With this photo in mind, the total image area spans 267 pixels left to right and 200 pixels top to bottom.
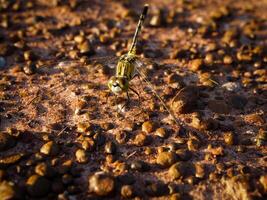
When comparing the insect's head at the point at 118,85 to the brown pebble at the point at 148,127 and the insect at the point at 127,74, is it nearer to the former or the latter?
the insect at the point at 127,74

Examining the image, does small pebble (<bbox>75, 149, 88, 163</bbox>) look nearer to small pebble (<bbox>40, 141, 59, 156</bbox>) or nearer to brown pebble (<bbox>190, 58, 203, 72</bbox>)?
small pebble (<bbox>40, 141, 59, 156</bbox>)

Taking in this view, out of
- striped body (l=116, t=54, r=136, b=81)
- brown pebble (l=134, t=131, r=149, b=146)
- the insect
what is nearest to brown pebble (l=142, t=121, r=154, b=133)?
brown pebble (l=134, t=131, r=149, b=146)

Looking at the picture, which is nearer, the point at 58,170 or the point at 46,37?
the point at 58,170

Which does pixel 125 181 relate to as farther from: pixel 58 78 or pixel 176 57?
pixel 176 57

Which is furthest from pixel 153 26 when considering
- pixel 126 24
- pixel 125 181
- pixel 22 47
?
pixel 125 181

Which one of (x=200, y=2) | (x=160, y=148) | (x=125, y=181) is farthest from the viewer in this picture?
(x=200, y=2)

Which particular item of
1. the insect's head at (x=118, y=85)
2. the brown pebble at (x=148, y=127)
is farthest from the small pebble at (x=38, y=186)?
the insect's head at (x=118, y=85)

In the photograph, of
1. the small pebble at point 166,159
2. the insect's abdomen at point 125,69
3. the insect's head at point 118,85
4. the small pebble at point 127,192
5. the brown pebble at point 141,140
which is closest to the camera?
the small pebble at point 127,192
